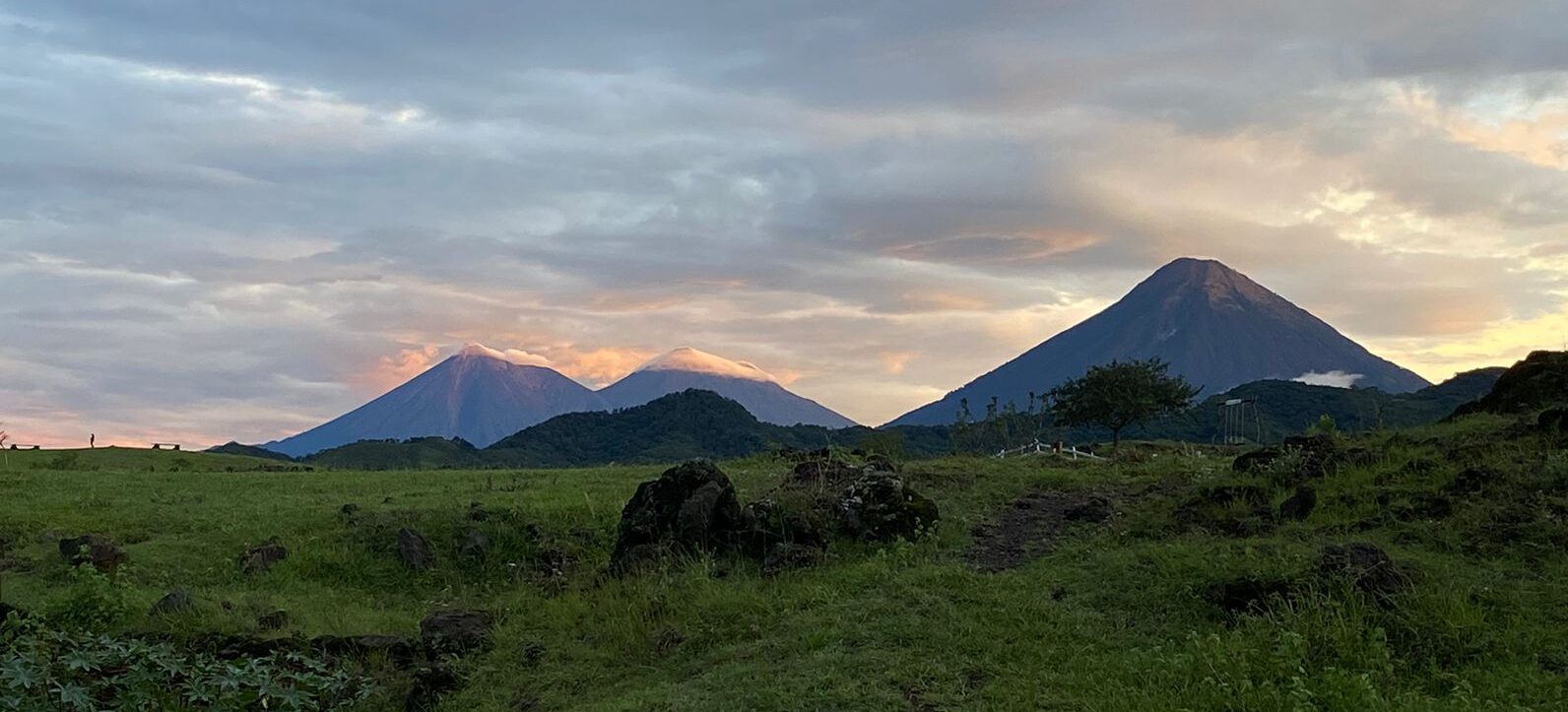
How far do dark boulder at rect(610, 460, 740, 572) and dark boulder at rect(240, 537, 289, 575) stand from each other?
17.7 ft

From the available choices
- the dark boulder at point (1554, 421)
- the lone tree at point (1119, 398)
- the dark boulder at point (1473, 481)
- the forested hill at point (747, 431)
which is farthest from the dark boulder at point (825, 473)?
the forested hill at point (747, 431)

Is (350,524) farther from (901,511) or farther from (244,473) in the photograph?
(244,473)

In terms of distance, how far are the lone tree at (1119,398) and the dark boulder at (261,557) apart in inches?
1482

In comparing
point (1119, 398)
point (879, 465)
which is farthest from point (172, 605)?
point (1119, 398)

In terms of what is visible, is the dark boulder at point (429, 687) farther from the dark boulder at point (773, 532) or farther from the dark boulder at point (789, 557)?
the dark boulder at point (773, 532)

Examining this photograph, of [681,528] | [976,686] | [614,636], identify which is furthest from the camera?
[681,528]

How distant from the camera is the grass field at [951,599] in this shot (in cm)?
838

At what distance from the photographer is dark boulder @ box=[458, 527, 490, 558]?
16.8 metres

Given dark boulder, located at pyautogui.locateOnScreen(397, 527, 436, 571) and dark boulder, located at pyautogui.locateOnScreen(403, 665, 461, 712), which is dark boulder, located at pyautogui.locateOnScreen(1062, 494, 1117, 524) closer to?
dark boulder, located at pyautogui.locateOnScreen(403, 665, 461, 712)

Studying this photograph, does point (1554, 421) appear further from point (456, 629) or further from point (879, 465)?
point (456, 629)

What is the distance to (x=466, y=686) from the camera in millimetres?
10461

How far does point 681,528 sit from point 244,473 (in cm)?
1872

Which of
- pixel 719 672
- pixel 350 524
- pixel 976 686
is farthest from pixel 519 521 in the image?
pixel 976 686

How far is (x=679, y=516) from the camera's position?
14.5m
